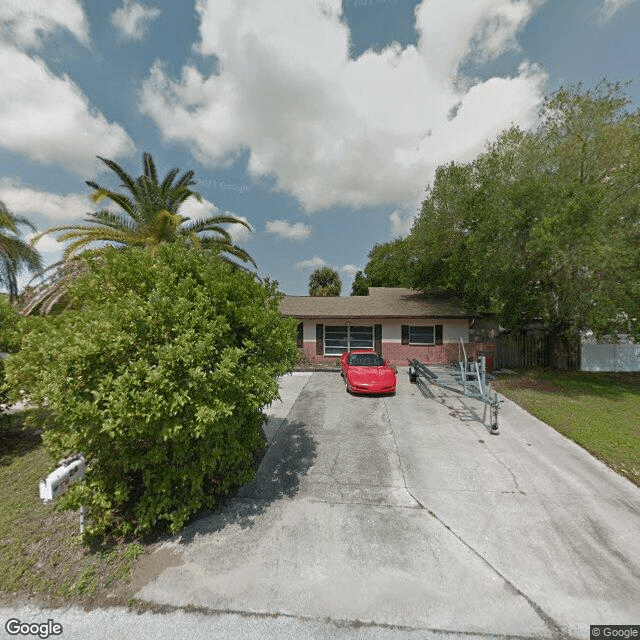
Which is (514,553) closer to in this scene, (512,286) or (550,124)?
(512,286)

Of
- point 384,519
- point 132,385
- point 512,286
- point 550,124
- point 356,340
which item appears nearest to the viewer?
point 132,385

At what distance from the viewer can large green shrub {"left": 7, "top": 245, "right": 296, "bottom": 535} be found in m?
3.11

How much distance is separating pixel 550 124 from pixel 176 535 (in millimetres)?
18420

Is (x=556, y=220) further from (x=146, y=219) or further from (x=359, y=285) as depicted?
(x=359, y=285)

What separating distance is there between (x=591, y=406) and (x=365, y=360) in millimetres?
6825

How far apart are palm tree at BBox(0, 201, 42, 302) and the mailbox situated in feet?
40.6

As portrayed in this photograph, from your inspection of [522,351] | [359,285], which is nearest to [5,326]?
[522,351]

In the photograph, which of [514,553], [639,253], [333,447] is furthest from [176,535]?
[639,253]

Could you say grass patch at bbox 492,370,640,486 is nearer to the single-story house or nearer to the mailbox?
the single-story house

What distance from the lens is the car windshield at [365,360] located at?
10.4 m

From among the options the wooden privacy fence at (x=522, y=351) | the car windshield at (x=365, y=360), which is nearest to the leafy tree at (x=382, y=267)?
the wooden privacy fence at (x=522, y=351)

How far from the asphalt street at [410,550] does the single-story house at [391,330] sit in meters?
9.32

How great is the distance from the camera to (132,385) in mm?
3104

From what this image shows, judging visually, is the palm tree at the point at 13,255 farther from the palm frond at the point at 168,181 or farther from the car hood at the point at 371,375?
the car hood at the point at 371,375
